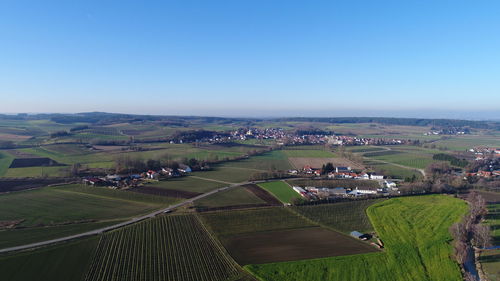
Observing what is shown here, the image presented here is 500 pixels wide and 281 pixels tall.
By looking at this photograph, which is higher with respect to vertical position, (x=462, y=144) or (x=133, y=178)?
(x=462, y=144)

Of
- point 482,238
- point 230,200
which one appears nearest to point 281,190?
A: point 230,200

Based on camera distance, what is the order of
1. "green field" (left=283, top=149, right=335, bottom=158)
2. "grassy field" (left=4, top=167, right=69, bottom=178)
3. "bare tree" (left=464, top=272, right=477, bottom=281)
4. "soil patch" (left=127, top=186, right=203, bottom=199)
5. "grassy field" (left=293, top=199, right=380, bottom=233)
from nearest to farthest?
"bare tree" (left=464, top=272, right=477, bottom=281) < "grassy field" (left=293, top=199, right=380, bottom=233) < "soil patch" (left=127, top=186, right=203, bottom=199) < "grassy field" (left=4, top=167, right=69, bottom=178) < "green field" (left=283, top=149, right=335, bottom=158)

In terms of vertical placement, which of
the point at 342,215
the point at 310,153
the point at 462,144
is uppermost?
the point at 462,144

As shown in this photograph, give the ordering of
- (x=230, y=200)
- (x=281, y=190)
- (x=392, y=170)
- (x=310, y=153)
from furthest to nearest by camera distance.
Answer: (x=310, y=153), (x=392, y=170), (x=281, y=190), (x=230, y=200)

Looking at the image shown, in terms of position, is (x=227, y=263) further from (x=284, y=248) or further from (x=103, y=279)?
(x=103, y=279)

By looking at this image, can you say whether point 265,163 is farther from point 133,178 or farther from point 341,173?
point 133,178

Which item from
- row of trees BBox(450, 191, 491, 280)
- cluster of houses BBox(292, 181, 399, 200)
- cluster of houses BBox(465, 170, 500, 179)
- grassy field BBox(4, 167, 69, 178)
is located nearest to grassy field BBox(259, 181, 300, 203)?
cluster of houses BBox(292, 181, 399, 200)

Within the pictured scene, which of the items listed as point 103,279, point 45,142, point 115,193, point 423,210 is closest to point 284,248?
point 103,279

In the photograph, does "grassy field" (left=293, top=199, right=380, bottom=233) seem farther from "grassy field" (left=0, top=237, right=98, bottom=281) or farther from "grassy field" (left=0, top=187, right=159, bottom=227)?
"grassy field" (left=0, top=237, right=98, bottom=281)
